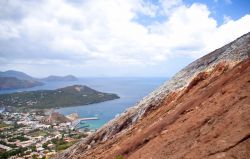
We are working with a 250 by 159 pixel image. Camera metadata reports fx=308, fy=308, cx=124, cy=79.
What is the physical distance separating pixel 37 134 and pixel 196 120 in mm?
130975

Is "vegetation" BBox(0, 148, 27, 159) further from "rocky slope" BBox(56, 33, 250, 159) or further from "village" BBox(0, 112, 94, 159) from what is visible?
"rocky slope" BBox(56, 33, 250, 159)

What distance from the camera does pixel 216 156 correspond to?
10.1m

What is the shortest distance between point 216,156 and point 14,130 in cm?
14736

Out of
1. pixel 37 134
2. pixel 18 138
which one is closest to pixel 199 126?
pixel 18 138

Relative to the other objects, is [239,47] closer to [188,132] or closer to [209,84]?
[209,84]

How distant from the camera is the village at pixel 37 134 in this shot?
96.3m

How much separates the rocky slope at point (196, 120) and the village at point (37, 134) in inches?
2396

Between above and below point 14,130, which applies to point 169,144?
above

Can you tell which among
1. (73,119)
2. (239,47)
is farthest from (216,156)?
(73,119)

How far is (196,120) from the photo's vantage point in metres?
13.9

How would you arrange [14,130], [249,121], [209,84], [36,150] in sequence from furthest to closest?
1. [14,130]
2. [36,150]
3. [209,84]
4. [249,121]

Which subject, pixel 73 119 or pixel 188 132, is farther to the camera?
pixel 73 119

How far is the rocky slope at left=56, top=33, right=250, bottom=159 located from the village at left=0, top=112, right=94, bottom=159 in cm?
6085

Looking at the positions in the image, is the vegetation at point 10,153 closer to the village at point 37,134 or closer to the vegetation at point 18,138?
the village at point 37,134
